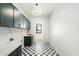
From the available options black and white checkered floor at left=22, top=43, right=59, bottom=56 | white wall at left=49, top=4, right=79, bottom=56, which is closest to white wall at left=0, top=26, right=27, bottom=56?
black and white checkered floor at left=22, top=43, right=59, bottom=56

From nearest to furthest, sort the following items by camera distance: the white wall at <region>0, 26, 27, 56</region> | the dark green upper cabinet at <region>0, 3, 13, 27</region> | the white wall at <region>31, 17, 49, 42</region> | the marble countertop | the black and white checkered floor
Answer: the dark green upper cabinet at <region>0, 3, 13, 27</region>, the marble countertop, the white wall at <region>0, 26, 27, 56</region>, the black and white checkered floor, the white wall at <region>31, 17, 49, 42</region>

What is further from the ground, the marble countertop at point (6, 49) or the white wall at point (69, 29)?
the white wall at point (69, 29)

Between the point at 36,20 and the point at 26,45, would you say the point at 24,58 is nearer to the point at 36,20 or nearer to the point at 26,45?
the point at 26,45

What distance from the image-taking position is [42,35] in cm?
812

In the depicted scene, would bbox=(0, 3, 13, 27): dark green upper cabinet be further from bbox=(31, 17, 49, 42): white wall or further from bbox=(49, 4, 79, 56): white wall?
bbox=(31, 17, 49, 42): white wall

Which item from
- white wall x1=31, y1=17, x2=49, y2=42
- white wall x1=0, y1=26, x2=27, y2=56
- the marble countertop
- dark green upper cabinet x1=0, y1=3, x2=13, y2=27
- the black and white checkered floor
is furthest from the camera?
white wall x1=31, y1=17, x2=49, y2=42

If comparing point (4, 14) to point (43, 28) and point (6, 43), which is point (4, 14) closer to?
point (6, 43)

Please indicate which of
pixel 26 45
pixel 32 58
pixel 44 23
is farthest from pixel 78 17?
pixel 44 23

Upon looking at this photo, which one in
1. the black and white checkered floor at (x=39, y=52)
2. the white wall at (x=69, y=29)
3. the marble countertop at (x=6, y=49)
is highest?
the white wall at (x=69, y=29)

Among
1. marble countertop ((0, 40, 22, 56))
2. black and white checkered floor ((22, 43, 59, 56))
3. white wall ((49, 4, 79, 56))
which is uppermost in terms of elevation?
white wall ((49, 4, 79, 56))

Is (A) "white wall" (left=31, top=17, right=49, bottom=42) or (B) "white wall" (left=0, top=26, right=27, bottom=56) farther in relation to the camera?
(A) "white wall" (left=31, top=17, right=49, bottom=42)

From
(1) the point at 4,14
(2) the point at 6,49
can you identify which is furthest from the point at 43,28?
(1) the point at 4,14

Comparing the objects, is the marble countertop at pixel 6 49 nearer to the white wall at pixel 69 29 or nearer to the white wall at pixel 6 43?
the white wall at pixel 6 43

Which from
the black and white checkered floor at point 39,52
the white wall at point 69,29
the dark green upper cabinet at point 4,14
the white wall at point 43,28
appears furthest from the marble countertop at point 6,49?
the white wall at point 43,28
